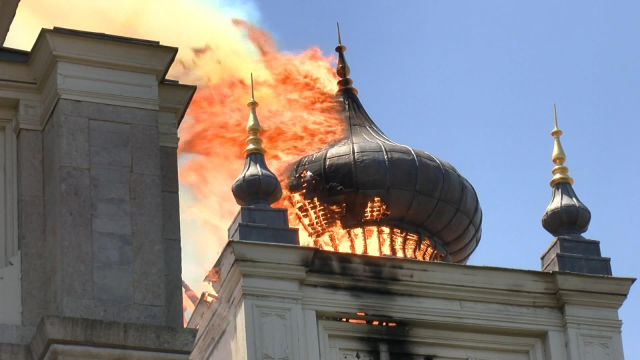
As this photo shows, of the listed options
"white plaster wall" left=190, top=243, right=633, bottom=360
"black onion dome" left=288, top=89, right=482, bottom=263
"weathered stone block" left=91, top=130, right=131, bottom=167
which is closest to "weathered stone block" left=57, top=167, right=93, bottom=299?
"weathered stone block" left=91, top=130, right=131, bottom=167

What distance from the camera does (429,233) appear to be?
1244 inches

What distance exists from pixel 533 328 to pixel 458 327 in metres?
1.05

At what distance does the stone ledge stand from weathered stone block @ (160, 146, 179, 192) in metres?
2.09

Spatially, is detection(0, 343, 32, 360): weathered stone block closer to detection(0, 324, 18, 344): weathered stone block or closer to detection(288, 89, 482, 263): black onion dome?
detection(0, 324, 18, 344): weathered stone block

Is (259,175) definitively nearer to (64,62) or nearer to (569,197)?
(569,197)

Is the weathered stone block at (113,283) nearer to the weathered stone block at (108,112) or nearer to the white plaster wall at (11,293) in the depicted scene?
the white plaster wall at (11,293)

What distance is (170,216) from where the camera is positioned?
19625 mm

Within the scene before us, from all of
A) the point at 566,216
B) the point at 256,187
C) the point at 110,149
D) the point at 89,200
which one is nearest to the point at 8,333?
the point at 89,200

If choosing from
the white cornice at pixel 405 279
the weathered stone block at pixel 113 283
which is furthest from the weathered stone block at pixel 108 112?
the white cornice at pixel 405 279

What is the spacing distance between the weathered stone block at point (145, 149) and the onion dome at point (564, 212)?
11.7m

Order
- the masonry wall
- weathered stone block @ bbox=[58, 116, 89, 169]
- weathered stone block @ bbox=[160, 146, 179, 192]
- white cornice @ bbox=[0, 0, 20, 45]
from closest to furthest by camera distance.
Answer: the masonry wall
weathered stone block @ bbox=[58, 116, 89, 169]
weathered stone block @ bbox=[160, 146, 179, 192]
white cornice @ bbox=[0, 0, 20, 45]

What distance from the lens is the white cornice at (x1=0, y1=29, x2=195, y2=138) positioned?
19469mm

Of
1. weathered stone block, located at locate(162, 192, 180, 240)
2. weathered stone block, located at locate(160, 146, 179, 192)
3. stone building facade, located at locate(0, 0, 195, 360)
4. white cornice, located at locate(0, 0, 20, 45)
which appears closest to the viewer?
stone building facade, located at locate(0, 0, 195, 360)

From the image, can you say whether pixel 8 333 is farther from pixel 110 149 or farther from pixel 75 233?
pixel 110 149
